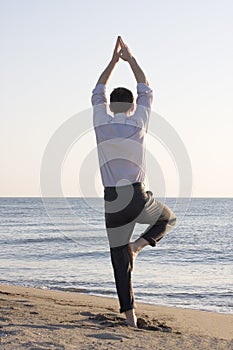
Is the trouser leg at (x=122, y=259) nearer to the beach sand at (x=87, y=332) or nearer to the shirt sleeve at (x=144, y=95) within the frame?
the beach sand at (x=87, y=332)

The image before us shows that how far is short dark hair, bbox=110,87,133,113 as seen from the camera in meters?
6.34

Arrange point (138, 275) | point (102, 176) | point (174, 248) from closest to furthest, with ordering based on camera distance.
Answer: point (102, 176)
point (138, 275)
point (174, 248)

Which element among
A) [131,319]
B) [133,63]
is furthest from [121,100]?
[131,319]

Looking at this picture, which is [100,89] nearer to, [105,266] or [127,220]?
[127,220]

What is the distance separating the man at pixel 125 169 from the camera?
20.6ft

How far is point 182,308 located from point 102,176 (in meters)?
5.22

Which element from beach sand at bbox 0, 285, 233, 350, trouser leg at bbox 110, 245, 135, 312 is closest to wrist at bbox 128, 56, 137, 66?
trouser leg at bbox 110, 245, 135, 312

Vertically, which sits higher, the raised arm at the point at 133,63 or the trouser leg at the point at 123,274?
the raised arm at the point at 133,63

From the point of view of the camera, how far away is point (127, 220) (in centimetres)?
641

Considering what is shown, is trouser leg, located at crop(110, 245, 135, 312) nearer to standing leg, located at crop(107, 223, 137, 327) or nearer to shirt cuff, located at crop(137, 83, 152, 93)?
standing leg, located at crop(107, 223, 137, 327)

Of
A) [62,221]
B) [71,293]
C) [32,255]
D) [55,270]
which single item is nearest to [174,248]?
[32,255]

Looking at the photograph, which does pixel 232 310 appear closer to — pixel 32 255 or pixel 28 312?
pixel 28 312

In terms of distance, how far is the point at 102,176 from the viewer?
252 inches

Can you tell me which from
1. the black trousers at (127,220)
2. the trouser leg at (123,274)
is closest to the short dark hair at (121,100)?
the black trousers at (127,220)
